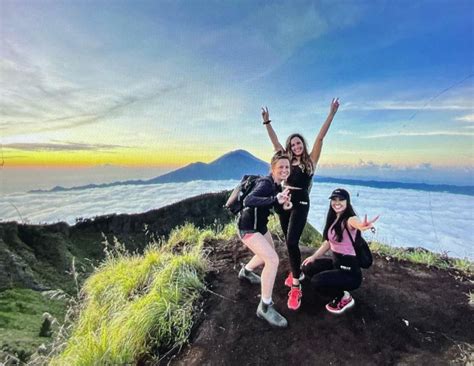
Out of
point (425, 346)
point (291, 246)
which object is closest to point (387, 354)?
point (425, 346)

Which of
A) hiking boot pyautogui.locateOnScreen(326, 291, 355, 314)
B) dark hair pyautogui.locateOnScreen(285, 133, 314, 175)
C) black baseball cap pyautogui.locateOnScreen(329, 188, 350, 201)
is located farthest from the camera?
dark hair pyautogui.locateOnScreen(285, 133, 314, 175)

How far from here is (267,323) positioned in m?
4.84

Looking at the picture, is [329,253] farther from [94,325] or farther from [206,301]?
[94,325]

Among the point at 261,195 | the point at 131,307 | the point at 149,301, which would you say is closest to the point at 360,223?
the point at 261,195

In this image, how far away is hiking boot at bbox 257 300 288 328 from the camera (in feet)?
15.5

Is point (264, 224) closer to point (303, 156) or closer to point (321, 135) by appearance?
point (303, 156)

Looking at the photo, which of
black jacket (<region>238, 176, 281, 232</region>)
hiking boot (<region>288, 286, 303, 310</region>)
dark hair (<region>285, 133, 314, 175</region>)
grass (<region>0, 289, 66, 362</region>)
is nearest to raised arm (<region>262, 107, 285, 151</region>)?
dark hair (<region>285, 133, 314, 175</region>)

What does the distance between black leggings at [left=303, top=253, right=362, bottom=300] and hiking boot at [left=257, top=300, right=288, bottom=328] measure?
0.75m

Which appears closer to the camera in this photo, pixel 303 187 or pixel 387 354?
pixel 387 354

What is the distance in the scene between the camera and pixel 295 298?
16.7 ft

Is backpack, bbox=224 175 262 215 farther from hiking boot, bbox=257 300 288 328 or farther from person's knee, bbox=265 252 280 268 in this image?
hiking boot, bbox=257 300 288 328

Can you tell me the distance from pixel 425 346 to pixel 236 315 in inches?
98.5

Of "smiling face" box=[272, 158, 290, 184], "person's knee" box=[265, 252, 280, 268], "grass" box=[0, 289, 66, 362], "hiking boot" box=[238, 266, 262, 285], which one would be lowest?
"grass" box=[0, 289, 66, 362]

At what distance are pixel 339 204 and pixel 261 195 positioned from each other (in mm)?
1180
